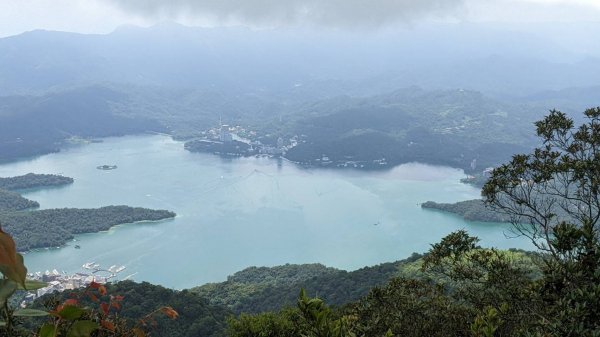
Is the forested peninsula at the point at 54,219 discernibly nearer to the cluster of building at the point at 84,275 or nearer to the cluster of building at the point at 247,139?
the cluster of building at the point at 84,275

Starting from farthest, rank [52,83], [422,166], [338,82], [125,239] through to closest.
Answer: [338,82] < [52,83] < [422,166] < [125,239]

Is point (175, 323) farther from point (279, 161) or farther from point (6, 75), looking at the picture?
point (6, 75)

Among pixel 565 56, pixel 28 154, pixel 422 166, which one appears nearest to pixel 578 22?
pixel 565 56

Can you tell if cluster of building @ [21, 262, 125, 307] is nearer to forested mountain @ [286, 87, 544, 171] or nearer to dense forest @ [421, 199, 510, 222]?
dense forest @ [421, 199, 510, 222]

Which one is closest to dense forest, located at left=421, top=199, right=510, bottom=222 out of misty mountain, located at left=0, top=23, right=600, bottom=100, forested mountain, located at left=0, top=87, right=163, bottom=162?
forested mountain, located at left=0, top=87, right=163, bottom=162

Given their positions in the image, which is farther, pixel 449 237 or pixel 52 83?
pixel 52 83

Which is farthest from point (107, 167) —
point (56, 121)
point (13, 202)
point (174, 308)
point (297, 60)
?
point (297, 60)
